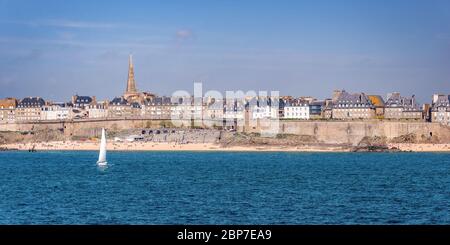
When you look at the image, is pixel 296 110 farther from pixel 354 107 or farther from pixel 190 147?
pixel 190 147

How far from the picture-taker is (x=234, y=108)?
122875mm

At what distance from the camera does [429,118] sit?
110m

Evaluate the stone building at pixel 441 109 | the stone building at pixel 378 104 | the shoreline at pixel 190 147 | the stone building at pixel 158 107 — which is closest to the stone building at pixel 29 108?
the stone building at pixel 158 107

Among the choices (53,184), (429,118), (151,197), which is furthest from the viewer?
(429,118)

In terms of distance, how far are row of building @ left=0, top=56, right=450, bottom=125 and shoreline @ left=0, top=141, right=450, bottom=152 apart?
22.7 feet

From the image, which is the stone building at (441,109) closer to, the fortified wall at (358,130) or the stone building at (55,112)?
the fortified wall at (358,130)

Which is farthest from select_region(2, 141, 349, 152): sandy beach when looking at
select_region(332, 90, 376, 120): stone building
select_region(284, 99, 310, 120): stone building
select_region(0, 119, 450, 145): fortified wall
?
select_region(284, 99, 310, 120): stone building

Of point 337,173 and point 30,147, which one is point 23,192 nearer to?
point 337,173

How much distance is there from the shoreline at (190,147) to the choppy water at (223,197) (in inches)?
1829

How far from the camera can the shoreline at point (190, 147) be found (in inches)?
4013

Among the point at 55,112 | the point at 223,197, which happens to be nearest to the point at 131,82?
the point at 55,112

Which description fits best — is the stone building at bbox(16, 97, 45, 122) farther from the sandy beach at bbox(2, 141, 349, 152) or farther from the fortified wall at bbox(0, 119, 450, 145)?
the fortified wall at bbox(0, 119, 450, 145)
